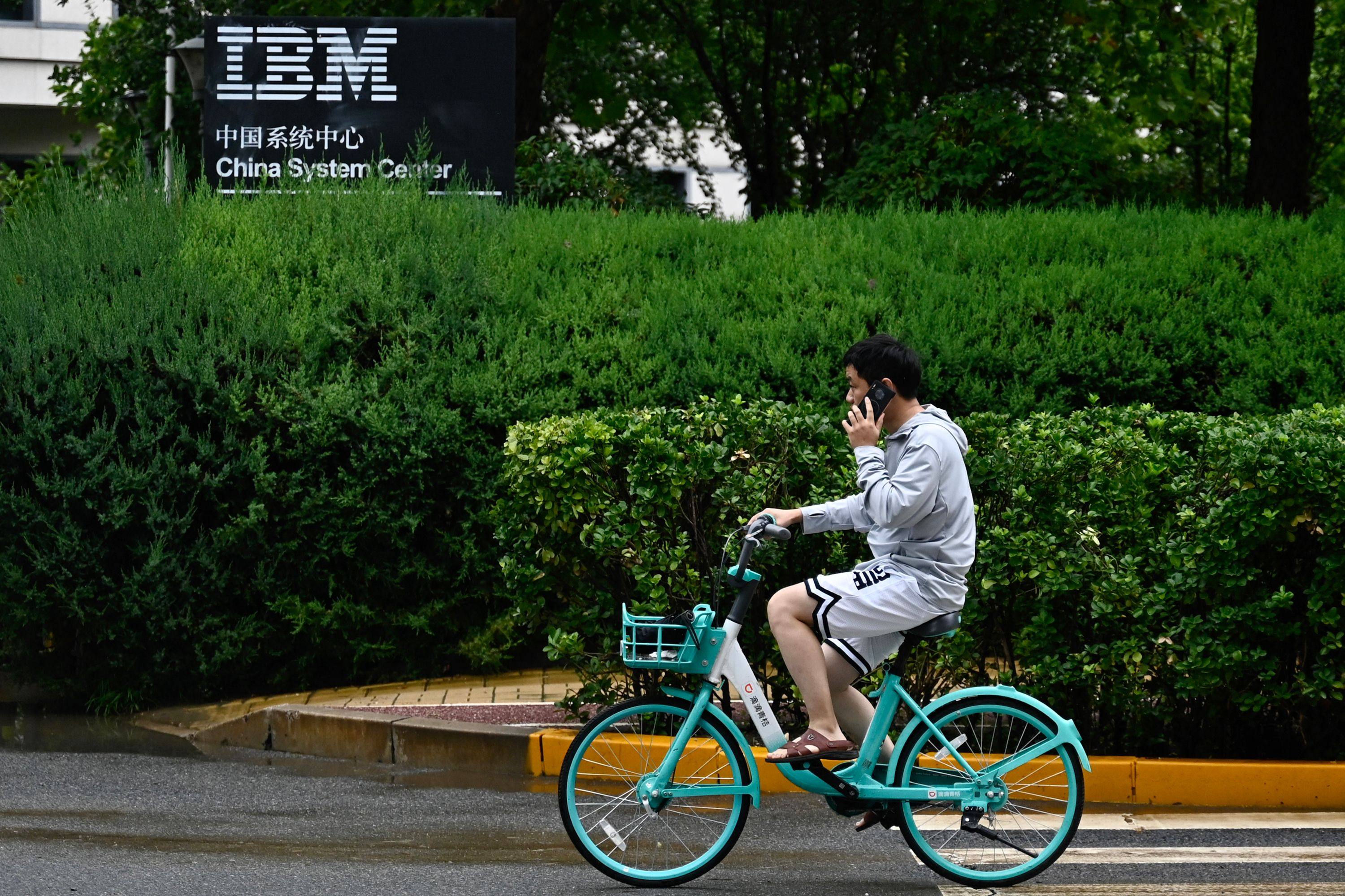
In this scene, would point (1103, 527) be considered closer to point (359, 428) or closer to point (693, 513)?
point (693, 513)

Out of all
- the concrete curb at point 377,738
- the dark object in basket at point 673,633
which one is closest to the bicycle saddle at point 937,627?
the dark object in basket at point 673,633

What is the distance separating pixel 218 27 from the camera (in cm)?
1175

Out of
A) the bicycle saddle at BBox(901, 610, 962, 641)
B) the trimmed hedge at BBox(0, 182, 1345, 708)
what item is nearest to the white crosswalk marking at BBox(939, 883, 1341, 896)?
the bicycle saddle at BBox(901, 610, 962, 641)

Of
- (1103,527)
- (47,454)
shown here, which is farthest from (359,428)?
(1103,527)

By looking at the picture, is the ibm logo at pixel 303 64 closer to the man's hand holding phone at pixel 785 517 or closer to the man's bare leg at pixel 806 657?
the man's hand holding phone at pixel 785 517

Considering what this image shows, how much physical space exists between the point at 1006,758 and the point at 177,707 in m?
5.52

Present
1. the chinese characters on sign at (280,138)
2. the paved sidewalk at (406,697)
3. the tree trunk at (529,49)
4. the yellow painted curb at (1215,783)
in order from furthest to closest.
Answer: the tree trunk at (529,49) → the chinese characters on sign at (280,138) → the paved sidewalk at (406,697) → the yellow painted curb at (1215,783)

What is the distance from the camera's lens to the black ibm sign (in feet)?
38.3

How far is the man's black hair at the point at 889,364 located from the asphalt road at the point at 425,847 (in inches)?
67.6

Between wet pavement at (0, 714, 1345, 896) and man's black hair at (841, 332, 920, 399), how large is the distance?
1.72 metres

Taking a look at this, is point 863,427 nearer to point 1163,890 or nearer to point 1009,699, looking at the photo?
point 1009,699

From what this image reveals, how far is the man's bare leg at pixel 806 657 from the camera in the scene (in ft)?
16.7

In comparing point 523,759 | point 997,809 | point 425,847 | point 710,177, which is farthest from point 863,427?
point 710,177

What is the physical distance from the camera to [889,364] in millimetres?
5137
